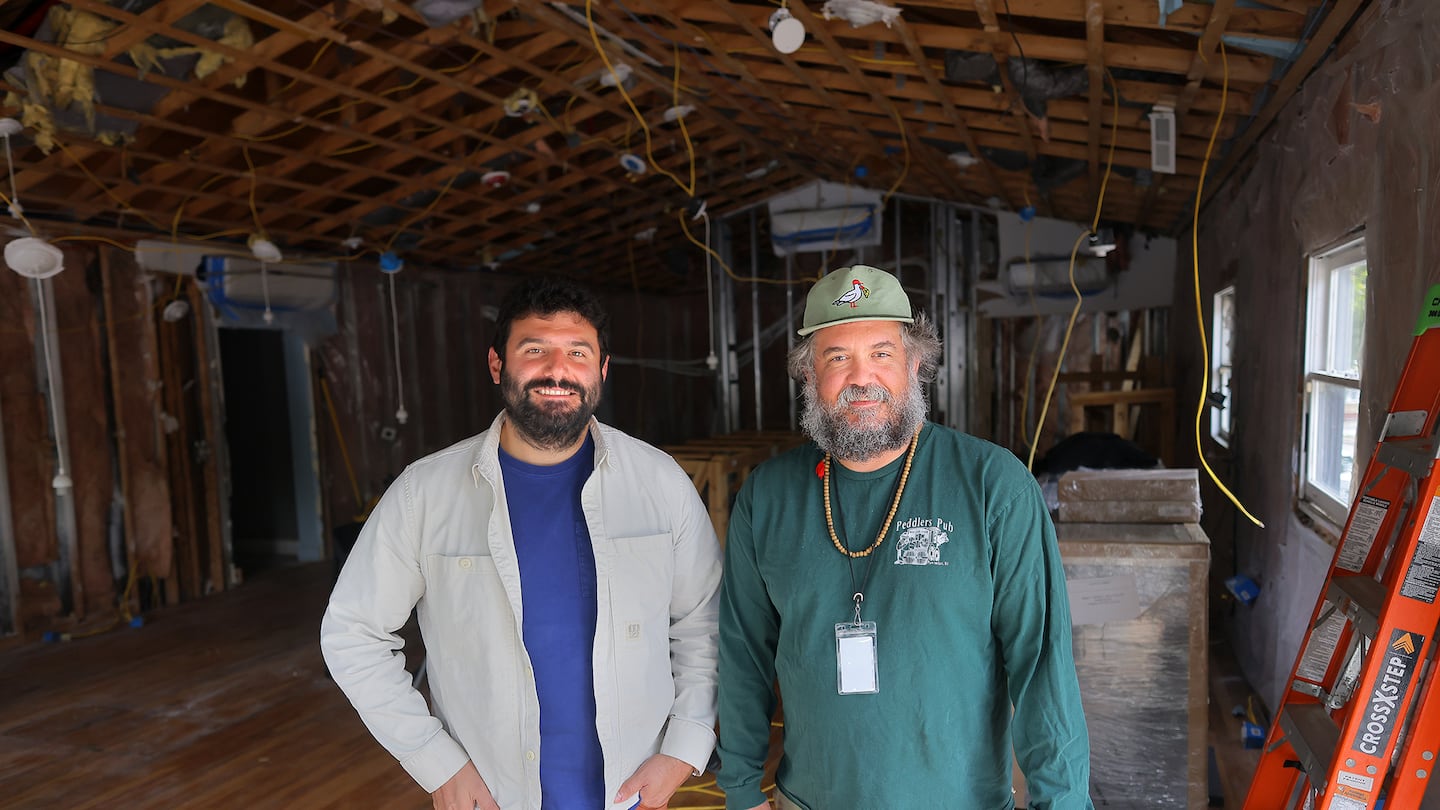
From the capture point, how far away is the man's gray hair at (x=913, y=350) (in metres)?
1.60

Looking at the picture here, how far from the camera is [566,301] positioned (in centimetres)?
170

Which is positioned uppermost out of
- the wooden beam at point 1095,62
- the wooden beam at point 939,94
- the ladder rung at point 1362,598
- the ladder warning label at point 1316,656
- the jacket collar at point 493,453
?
the wooden beam at point 939,94

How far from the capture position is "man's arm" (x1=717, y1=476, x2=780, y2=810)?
1591 mm

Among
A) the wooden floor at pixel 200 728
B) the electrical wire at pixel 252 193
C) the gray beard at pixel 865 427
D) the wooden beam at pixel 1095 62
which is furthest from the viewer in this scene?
the electrical wire at pixel 252 193

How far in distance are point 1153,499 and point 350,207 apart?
480cm

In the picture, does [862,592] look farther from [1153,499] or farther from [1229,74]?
[1229,74]

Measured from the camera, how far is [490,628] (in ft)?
5.26

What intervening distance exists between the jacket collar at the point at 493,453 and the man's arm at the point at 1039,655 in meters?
0.72

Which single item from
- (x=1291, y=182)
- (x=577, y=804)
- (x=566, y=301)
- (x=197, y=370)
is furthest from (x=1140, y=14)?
(x=197, y=370)

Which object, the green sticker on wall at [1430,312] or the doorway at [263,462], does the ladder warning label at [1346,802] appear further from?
the doorway at [263,462]

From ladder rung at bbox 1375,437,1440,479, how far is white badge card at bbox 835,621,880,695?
37.9 inches

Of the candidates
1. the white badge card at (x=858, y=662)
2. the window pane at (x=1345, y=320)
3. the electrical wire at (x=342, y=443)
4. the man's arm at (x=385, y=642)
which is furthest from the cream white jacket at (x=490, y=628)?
the electrical wire at (x=342, y=443)

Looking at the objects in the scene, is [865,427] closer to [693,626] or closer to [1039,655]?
[1039,655]

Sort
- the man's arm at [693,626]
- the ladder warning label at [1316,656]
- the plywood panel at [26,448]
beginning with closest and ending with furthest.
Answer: the man's arm at [693,626], the ladder warning label at [1316,656], the plywood panel at [26,448]
